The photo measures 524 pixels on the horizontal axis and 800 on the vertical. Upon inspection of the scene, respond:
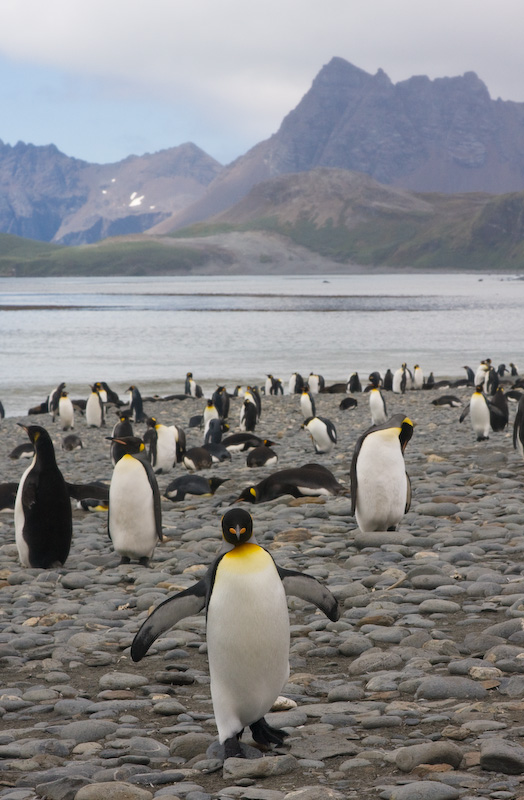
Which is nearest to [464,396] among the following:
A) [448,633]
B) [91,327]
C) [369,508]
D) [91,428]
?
[91,428]

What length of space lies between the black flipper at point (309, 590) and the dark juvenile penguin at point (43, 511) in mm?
3019

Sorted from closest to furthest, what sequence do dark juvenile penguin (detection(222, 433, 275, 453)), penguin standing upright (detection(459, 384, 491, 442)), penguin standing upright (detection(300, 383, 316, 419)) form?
dark juvenile penguin (detection(222, 433, 275, 453)) < penguin standing upright (detection(459, 384, 491, 442)) < penguin standing upright (detection(300, 383, 316, 419))

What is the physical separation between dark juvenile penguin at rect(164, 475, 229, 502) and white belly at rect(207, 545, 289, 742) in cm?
580

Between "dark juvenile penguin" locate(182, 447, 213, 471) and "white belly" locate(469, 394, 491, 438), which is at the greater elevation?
"white belly" locate(469, 394, 491, 438)

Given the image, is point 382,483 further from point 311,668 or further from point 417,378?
point 417,378

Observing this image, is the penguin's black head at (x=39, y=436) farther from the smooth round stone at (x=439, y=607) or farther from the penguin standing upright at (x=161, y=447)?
the penguin standing upright at (x=161, y=447)

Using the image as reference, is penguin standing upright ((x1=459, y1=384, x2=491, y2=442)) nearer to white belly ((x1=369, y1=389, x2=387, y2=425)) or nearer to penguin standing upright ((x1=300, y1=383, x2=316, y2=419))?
white belly ((x1=369, y1=389, x2=387, y2=425))

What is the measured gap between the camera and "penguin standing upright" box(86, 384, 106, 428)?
1897cm

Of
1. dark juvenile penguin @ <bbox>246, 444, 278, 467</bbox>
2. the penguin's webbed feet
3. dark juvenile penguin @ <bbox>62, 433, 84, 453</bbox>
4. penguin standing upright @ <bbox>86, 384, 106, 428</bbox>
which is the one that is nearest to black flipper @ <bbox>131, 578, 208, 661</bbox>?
the penguin's webbed feet

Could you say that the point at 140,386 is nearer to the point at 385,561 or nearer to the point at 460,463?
the point at 460,463

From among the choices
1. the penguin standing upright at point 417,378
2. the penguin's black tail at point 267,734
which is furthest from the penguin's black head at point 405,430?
the penguin standing upright at point 417,378

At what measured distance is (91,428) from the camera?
19.4 metres

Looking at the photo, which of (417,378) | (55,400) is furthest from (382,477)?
(417,378)

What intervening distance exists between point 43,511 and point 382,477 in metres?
2.43
